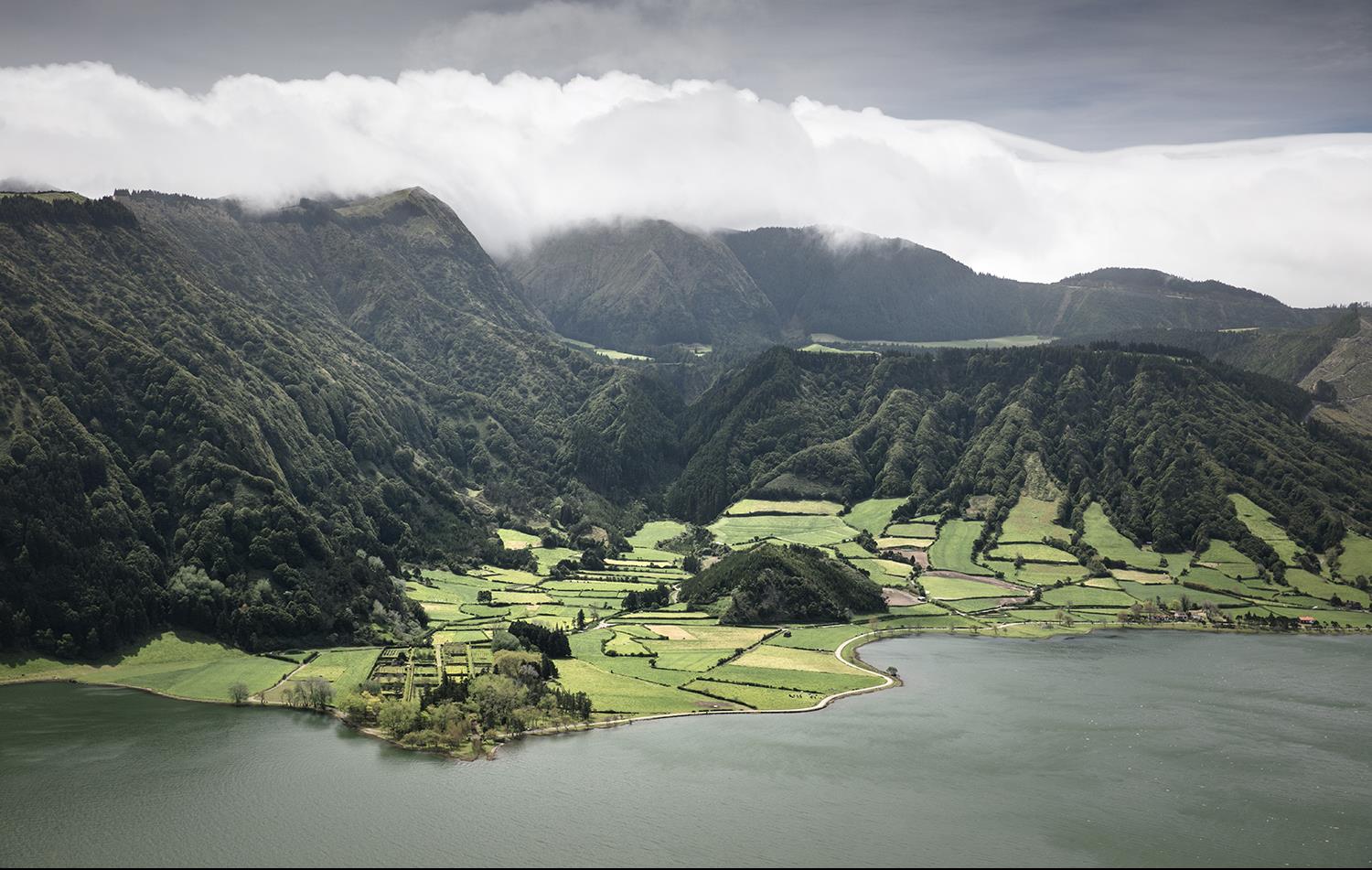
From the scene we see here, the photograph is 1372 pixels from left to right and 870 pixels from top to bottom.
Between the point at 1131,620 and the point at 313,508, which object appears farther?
the point at 313,508

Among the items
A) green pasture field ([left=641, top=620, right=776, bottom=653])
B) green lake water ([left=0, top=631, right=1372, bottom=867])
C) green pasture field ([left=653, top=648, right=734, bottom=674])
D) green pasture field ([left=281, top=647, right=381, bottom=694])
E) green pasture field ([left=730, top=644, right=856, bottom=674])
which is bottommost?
green lake water ([left=0, top=631, right=1372, bottom=867])

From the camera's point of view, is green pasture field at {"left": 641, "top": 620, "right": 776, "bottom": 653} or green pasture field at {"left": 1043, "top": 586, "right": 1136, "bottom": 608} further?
green pasture field at {"left": 1043, "top": 586, "right": 1136, "bottom": 608}

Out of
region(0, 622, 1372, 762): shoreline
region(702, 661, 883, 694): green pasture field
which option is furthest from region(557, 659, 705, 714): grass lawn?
region(702, 661, 883, 694): green pasture field

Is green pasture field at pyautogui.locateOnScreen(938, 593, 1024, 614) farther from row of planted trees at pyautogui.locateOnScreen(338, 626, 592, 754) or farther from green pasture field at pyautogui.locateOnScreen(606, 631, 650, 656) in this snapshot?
row of planted trees at pyautogui.locateOnScreen(338, 626, 592, 754)

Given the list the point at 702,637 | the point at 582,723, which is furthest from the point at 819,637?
the point at 582,723

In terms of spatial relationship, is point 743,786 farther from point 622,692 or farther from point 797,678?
point 797,678

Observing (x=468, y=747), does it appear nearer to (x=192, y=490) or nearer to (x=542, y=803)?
(x=542, y=803)

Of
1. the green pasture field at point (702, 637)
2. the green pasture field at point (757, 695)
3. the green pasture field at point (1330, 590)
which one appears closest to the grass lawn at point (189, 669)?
the green pasture field at point (702, 637)

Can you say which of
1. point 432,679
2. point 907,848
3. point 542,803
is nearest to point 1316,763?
point 907,848
